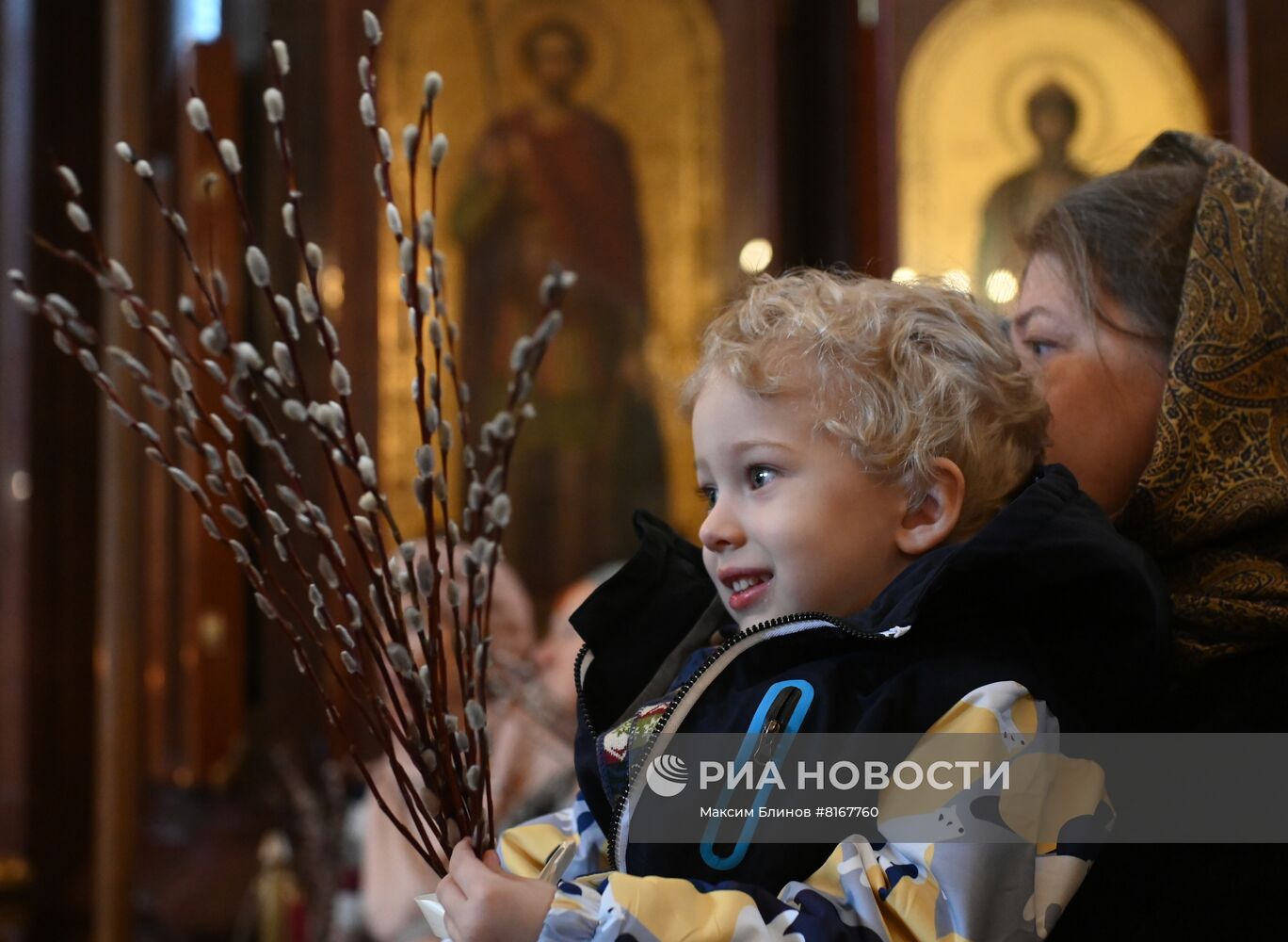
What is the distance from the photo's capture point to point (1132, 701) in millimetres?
1235

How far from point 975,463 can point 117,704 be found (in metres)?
3.53

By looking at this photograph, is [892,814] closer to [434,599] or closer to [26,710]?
[434,599]

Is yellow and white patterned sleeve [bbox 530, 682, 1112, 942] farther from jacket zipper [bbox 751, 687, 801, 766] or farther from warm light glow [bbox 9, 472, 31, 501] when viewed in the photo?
warm light glow [bbox 9, 472, 31, 501]

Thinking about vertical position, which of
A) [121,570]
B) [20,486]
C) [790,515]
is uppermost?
[790,515]

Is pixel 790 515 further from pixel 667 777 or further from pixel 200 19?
pixel 200 19

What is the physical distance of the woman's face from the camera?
4.52 ft

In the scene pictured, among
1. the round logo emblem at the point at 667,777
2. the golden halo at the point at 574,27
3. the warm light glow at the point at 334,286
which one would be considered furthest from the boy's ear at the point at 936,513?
the golden halo at the point at 574,27

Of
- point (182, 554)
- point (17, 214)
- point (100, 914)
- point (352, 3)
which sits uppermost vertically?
point (352, 3)

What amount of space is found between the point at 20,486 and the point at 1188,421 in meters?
4.05

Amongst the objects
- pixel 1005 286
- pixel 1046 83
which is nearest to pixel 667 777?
pixel 1005 286

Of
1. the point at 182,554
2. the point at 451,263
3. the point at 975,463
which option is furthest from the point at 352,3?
the point at 975,463

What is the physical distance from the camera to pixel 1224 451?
1.31 metres

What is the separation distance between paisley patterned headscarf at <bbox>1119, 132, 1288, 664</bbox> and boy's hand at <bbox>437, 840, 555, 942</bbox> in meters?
0.61

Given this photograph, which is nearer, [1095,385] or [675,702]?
[675,702]
